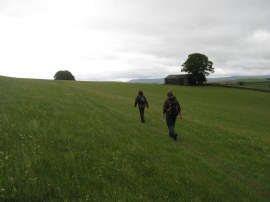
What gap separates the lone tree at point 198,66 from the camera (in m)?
103

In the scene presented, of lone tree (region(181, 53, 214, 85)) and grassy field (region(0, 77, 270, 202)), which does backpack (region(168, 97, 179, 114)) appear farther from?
lone tree (region(181, 53, 214, 85))

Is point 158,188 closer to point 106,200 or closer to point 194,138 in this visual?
point 106,200

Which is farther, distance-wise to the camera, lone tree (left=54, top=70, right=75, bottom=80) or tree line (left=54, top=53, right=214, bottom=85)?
lone tree (left=54, top=70, right=75, bottom=80)

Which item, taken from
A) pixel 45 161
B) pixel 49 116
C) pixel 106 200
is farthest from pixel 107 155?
pixel 49 116

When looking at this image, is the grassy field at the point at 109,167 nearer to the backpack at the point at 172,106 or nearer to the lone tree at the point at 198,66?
the backpack at the point at 172,106

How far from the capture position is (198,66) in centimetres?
10300

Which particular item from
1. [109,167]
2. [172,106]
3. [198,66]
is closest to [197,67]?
[198,66]

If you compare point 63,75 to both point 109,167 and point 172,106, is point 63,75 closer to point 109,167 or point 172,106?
point 172,106

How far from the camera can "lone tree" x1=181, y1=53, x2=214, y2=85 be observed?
10294 centimetres

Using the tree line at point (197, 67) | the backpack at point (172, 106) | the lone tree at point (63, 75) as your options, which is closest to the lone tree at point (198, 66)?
the tree line at point (197, 67)

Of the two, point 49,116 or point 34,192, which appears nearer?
point 34,192

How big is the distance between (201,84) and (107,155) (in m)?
105

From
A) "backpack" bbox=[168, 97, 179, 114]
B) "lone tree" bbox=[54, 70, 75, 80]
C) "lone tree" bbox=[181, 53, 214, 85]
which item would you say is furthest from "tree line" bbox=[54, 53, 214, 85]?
"backpack" bbox=[168, 97, 179, 114]

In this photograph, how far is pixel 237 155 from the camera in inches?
544
